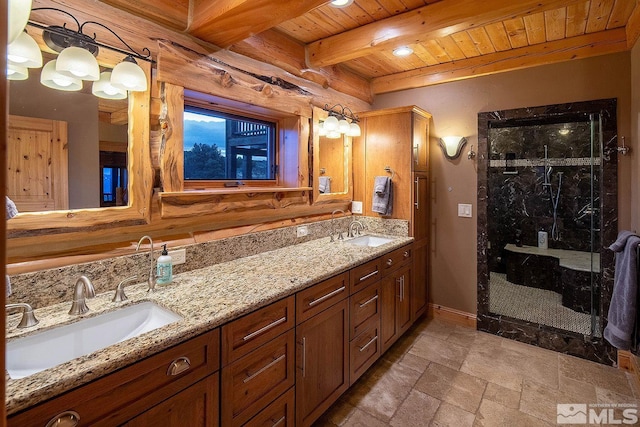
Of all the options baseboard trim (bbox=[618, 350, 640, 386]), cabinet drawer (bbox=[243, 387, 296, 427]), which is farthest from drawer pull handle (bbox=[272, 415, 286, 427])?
baseboard trim (bbox=[618, 350, 640, 386])

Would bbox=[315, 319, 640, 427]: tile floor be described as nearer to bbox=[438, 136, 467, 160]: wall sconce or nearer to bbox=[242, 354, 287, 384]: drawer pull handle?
bbox=[242, 354, 287, 384]: drawer pull handle

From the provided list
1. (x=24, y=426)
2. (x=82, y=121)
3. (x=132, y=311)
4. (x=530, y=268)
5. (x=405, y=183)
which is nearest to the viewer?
(x=24, y=426)

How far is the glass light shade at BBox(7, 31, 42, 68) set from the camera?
3.83 ft

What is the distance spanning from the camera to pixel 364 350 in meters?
2.18

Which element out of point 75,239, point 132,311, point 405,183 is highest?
point 405,183

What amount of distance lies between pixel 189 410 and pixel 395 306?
1.82 meters

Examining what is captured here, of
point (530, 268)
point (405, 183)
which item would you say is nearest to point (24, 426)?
point (405, 183)

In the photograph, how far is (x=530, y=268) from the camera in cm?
382

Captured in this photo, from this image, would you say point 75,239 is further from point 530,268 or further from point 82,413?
point 530,268

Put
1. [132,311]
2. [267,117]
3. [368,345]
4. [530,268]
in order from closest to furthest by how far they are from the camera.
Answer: [132,311] → [368,345] → [267,117] → [530,268]

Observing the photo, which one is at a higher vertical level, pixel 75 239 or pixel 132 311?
pixel 75 239

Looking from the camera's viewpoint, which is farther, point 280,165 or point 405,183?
point 405,183

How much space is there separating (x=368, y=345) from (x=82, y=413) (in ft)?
5.65

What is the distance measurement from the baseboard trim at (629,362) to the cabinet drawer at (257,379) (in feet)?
8.19
